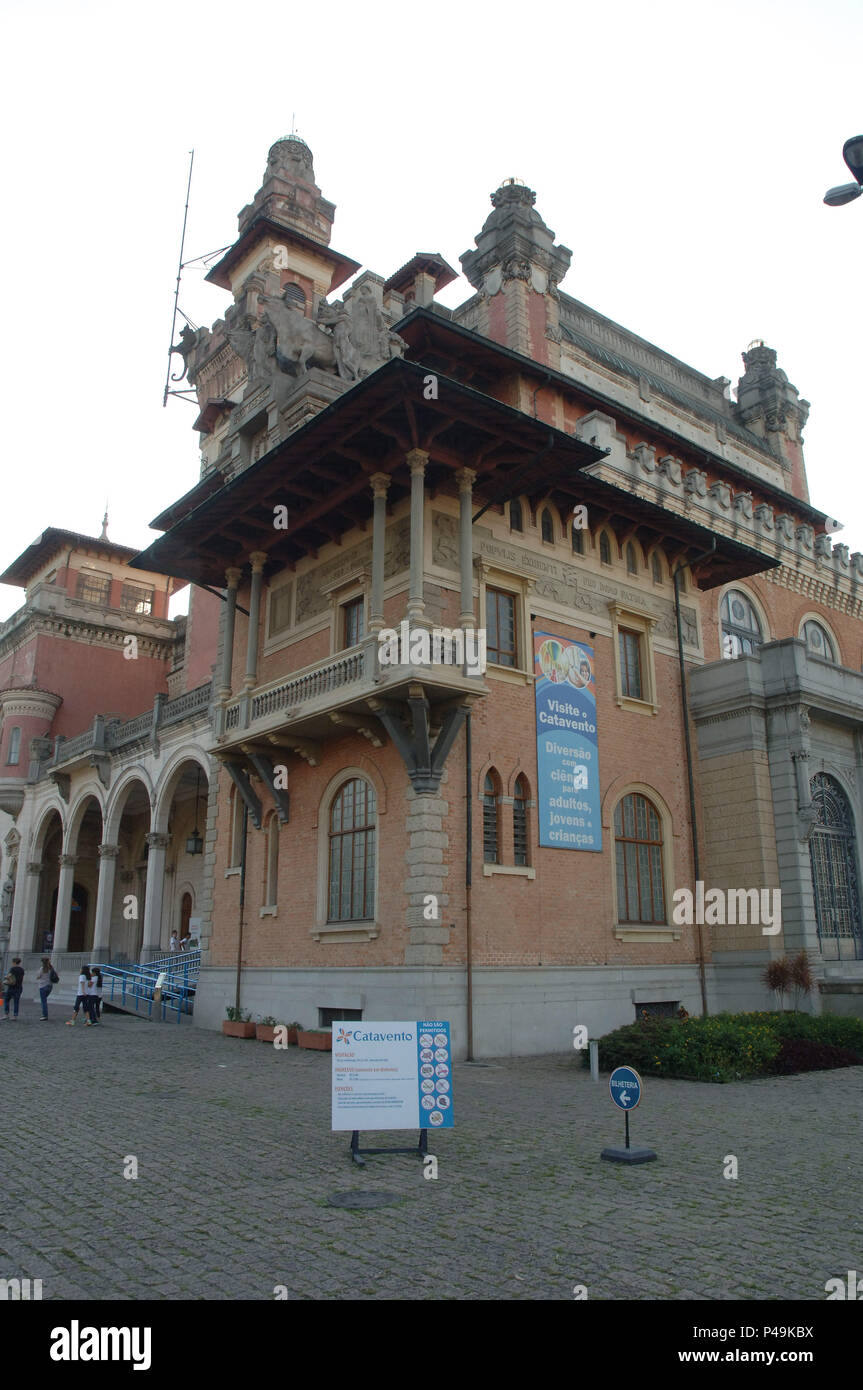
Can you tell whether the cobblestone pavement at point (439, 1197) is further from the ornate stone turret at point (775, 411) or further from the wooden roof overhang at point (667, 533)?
the ornate stone turret at point (775, 411)

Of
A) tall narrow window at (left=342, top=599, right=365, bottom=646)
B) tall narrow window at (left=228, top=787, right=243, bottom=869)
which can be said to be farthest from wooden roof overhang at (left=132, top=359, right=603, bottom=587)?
tall narrow window at (left=228, top=787, right=243, bottom=869)

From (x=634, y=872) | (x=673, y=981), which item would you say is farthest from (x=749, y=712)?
(x=673, y=981)

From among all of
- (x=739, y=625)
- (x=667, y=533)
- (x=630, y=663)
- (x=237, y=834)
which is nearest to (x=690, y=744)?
(x=630, y=663)

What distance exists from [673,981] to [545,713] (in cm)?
685

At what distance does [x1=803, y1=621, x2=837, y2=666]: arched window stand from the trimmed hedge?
676 inches

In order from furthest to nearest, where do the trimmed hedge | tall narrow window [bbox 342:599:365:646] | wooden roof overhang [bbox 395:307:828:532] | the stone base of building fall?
1. tall narrow window [bbox 342:599:365:646]
2. wooden roof overhang [bbox 395:307:828:532]
3. the stone base of building
4. the trimmed hedge

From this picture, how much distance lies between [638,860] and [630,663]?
469 centimetres

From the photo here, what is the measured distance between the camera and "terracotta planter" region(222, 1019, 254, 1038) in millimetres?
20922

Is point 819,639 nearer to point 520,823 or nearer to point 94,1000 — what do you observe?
point 520,823

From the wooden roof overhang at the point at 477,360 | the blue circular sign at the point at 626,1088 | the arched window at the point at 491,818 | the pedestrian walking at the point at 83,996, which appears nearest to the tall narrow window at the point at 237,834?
the pedestrian walking at the point at 83,996

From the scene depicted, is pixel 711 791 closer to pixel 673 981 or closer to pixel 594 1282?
pixel 673 981

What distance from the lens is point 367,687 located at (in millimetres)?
17734

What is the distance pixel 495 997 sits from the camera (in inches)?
709

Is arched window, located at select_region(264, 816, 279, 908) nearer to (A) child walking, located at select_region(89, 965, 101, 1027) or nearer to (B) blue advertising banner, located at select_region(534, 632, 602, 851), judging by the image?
(A) child walking, located at select_region(89, 965, 101, 1027)
